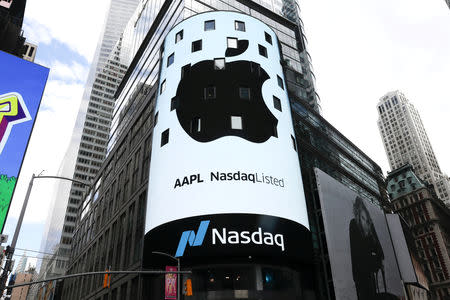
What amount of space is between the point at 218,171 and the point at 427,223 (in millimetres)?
104567

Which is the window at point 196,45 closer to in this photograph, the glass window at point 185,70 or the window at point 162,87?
the glass window at point 185,70

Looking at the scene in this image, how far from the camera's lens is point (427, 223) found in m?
112

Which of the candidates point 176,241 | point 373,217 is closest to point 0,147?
point 176,241

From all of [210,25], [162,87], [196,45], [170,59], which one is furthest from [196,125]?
[210,25]

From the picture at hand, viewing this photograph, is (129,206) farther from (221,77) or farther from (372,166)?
(372,166)

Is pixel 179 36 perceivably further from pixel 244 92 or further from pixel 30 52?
pixel 30 52

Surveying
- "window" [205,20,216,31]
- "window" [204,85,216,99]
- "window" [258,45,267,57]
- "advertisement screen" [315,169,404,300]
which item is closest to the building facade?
"advertisement screen" [315,169,404,300]

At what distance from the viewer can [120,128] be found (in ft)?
222

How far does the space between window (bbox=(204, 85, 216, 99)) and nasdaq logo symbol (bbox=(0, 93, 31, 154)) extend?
1608 cm

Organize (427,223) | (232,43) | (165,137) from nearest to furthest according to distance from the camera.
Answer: (165,137) → (232,43) → (427,223)

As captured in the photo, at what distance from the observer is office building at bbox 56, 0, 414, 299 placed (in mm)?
29672

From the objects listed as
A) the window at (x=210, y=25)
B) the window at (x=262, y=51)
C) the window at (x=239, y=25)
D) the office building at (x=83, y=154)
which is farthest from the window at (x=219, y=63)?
the office building at (x=83, y=154)

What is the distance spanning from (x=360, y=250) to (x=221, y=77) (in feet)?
95.1

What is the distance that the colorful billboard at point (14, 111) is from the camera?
24.5 metres
